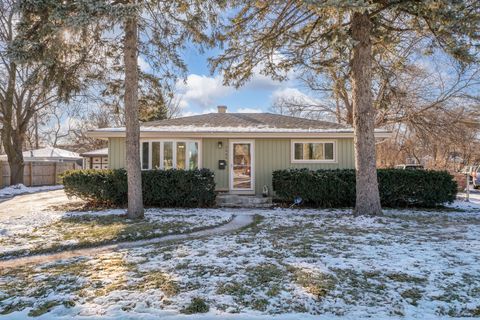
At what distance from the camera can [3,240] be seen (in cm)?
620

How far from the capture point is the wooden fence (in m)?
20.3

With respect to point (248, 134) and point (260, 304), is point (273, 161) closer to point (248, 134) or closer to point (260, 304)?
point (248, 134)

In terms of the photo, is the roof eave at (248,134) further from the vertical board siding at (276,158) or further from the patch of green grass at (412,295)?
the patch of green grass at (412,295)

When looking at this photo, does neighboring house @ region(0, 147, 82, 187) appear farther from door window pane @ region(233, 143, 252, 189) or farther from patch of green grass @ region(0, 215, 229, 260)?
patch of green grass @ region(0, 215, 229, 260)

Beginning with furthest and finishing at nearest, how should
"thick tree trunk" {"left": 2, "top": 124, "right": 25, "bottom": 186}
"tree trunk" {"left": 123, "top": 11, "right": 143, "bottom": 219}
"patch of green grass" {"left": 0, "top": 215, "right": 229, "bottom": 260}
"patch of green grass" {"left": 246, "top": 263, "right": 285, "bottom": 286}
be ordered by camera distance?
"thick tree trunk" {"left": 2, "top": 124, "right": 25, "bottom": 186} → "tree trunk" {"left": 123, "top": 11, "right": 143, "bottom": 219} → "patch of green grass" {"left": 0, "top": 215, "right": 229, "bottom": 260} → "patch of green grass" {"left": 246, "top": 263, "right": 285, "bottom": 286}

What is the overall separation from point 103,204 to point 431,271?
31.4 feet

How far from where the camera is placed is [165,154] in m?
12.0

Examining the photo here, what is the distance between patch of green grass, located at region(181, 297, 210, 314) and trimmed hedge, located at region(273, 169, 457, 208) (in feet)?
24.8

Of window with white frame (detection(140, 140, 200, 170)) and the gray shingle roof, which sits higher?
the gray shingle roof

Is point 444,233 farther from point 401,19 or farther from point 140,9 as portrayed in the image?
point 140,9

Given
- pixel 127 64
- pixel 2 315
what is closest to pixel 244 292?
pixel 2 315

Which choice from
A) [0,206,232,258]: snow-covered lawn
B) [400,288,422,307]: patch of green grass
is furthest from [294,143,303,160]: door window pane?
[400,288,422,307]: patch of green grass

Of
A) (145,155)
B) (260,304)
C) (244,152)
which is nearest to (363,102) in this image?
(244,152)

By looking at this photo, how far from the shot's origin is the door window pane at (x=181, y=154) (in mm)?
12086
